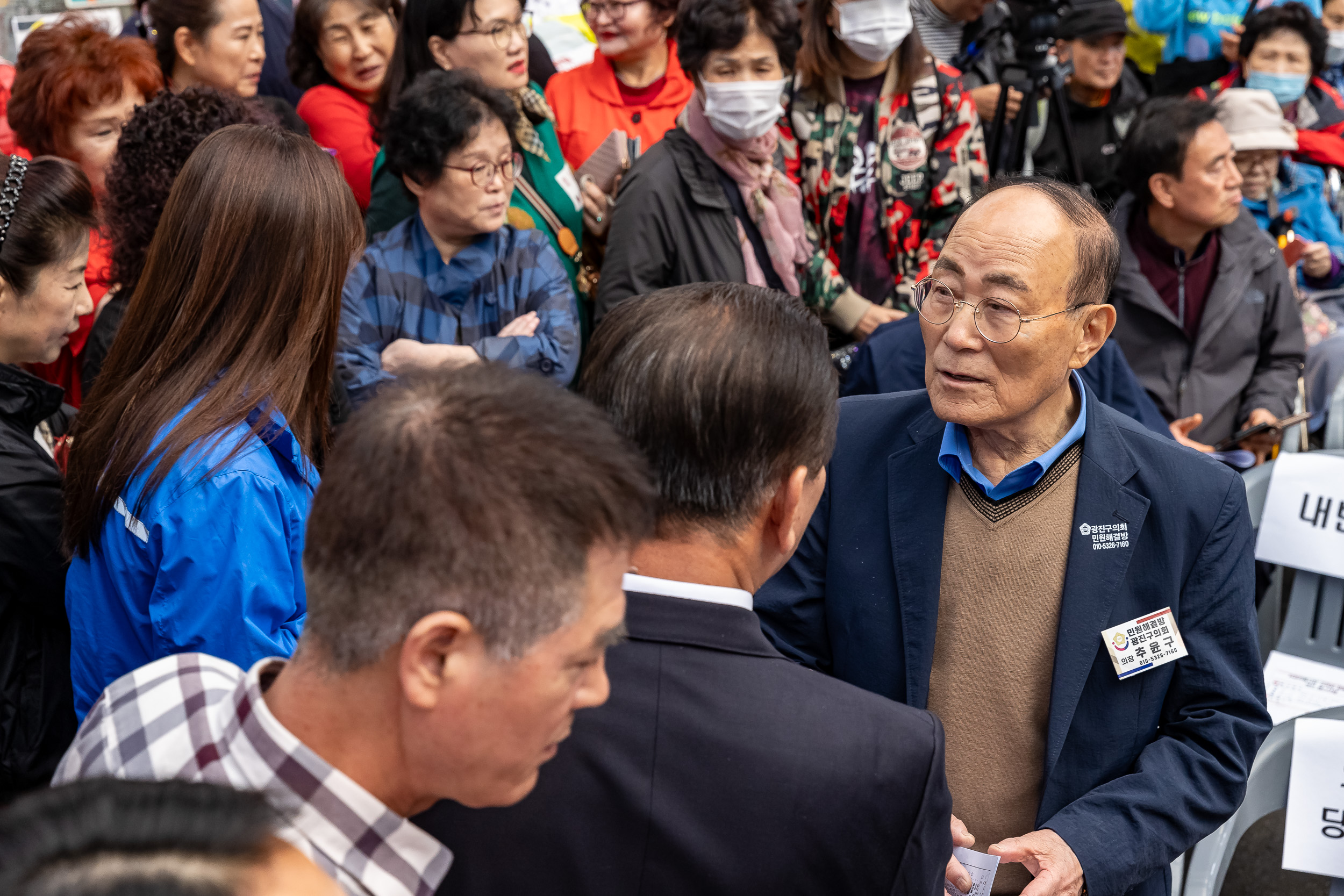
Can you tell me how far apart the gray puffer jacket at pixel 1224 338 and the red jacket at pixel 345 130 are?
2.65 meters

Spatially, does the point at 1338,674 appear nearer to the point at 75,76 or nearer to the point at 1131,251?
the point at 1131,251

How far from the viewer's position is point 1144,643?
1.78 m

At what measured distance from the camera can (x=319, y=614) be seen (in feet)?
3.31

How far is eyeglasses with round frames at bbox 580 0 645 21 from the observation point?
143 inches

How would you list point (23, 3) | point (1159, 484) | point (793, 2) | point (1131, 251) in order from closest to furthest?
1. point (1159, 484)
2. point (793, 2)
3. point (1131, 251)
4. point (23, 3)

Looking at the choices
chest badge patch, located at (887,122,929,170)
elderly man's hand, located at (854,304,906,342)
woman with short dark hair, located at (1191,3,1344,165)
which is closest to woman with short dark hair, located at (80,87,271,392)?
elderly man's hand, located at (854,304,906,342)

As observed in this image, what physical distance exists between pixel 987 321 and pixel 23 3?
16.6ft

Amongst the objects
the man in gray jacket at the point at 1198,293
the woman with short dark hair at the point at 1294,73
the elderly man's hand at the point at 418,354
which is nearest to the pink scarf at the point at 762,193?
the elderly man's hand at the point at 418,354

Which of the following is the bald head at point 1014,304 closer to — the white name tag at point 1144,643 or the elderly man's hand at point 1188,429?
the white name tag at point 1144,643

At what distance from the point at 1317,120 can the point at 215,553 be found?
18.7ft

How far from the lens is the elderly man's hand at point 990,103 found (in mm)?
4500

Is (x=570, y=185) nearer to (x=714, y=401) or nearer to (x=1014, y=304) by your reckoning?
(x=1014, y=304)

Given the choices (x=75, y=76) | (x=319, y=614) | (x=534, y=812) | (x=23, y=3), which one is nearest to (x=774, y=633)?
(x=534, y=812)

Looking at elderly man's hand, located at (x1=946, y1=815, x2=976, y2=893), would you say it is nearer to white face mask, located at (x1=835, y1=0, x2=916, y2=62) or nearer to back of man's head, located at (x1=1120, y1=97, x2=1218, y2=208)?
white face mask, located at (x1=835, y1=0, x2=916, y2=62)
